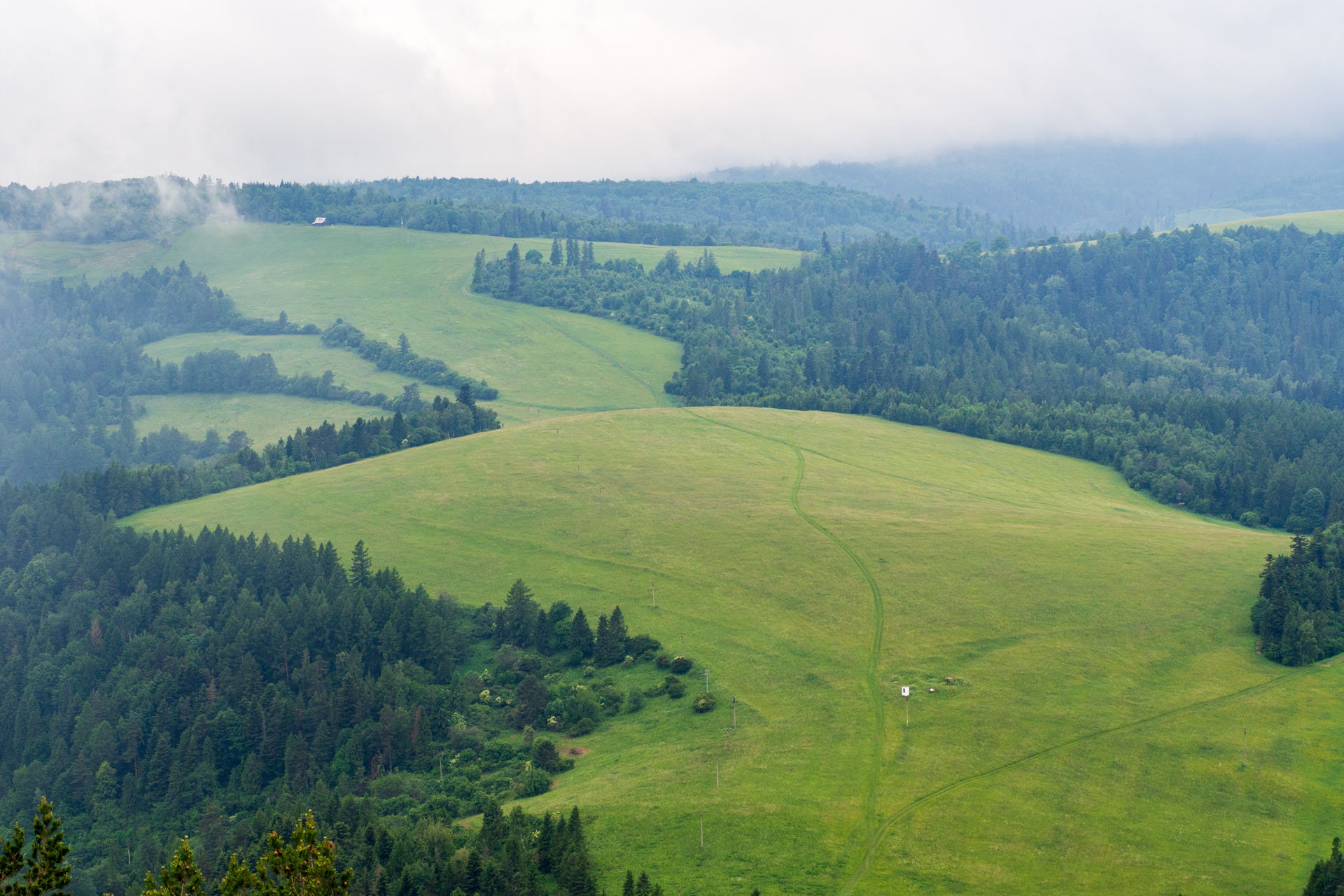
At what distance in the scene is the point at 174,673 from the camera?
150m

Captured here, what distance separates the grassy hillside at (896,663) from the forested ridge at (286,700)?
22.2 feet

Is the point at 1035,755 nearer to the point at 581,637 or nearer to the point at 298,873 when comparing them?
the point at 581,637

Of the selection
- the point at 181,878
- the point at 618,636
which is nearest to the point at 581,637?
the point at 618,636

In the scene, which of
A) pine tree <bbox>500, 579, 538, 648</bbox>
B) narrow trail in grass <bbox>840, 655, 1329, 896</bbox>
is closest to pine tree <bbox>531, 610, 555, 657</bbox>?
pine tree <bbox>500, 579, 538, 648</bbox>

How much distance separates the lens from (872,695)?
385 feet

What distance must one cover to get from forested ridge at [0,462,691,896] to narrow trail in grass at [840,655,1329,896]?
24.4 meters

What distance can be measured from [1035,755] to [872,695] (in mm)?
17913

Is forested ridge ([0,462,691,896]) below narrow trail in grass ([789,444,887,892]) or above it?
below

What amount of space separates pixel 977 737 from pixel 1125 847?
18.2 m

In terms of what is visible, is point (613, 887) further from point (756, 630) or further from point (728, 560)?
point (728, 560)

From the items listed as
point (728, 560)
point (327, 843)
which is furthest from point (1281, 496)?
Answer: point (327, 843)

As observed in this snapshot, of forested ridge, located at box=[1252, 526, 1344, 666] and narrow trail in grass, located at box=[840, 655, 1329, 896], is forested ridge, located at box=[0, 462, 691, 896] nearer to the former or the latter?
narrow trail in grass, located at box=[840, 655, 1329, 896]

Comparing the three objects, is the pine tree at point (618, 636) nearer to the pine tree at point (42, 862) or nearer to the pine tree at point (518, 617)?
the pine tree at point (518, 617)

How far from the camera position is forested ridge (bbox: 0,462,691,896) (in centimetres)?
11575
